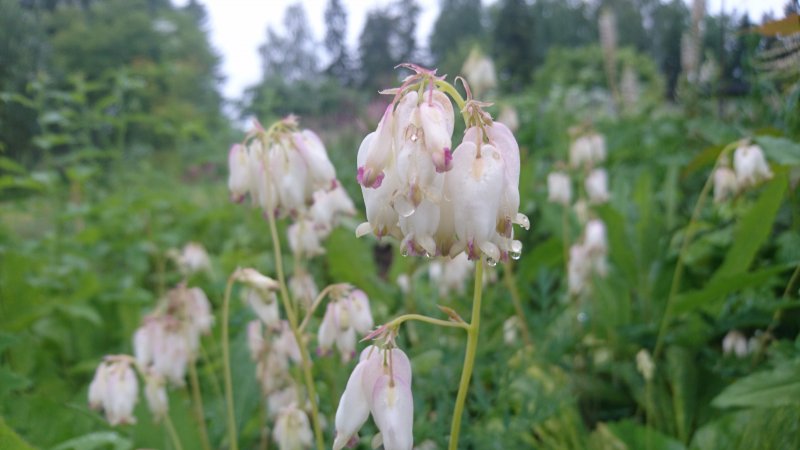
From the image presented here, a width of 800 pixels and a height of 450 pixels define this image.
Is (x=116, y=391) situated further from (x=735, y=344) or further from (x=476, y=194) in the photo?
(x=735, y=344)

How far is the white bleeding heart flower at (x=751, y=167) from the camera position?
1752 millimetres

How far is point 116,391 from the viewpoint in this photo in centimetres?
132

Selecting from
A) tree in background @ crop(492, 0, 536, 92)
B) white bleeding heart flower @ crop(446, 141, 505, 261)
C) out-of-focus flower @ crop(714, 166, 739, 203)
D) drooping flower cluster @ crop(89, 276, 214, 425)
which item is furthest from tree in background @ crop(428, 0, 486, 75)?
white bleeding heart flower @ crop(446, 141, 505, 261)

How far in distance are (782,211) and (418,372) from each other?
5.60 feet

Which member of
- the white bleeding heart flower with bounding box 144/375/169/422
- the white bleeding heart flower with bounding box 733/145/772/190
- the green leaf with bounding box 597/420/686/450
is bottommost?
the green leaf with bounding box 597/420/686/450

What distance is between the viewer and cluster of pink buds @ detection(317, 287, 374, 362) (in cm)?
121

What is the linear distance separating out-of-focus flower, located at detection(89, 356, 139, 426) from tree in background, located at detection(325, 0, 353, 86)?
524 inches

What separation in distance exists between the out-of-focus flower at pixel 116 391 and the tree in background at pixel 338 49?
43.7 ft

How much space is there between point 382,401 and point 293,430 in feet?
1.81

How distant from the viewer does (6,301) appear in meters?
2.41

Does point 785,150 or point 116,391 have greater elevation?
point 785,150

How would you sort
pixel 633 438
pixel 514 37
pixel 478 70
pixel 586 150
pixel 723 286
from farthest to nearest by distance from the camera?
pixel 514 37
pixel 478 70
pixel 586 150
pixel 723 286
pixel 633 438

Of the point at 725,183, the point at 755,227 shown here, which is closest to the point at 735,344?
the point at 755,227

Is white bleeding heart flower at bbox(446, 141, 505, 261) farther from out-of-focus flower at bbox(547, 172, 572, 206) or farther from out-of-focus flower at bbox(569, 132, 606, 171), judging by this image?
out-of-focus flower at bbox(569, 132, 606, 171)
